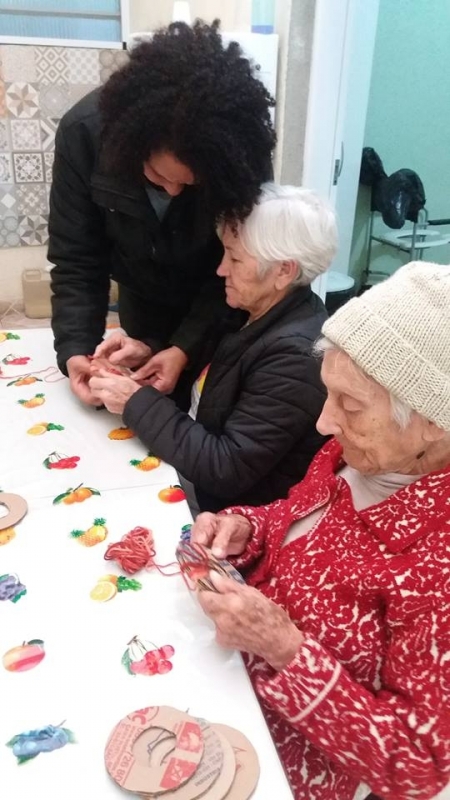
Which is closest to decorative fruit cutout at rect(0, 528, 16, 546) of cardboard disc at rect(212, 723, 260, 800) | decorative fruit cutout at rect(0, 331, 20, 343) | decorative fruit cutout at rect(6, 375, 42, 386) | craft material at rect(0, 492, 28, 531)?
craft material at rect(0, 492, 28, 531)

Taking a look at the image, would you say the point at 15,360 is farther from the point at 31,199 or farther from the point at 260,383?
the point at 31,199

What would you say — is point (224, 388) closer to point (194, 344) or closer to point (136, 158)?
point (194, 344)

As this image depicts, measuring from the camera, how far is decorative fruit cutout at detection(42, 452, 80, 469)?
1.34 metres

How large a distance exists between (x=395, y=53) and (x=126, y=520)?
4480 millimetres

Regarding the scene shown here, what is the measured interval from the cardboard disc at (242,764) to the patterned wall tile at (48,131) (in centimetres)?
269

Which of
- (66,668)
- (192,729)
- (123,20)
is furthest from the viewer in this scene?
(123,20)

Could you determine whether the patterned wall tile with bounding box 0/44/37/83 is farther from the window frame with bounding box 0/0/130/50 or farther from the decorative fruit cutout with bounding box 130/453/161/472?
the decorative fruit cutout with bounding box 130/453/161/472

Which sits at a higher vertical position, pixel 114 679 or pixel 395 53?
pixel 395 53

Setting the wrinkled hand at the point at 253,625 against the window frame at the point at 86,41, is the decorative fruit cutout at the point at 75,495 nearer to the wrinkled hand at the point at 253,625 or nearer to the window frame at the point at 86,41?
the wrinkled hand at the point at 253,625

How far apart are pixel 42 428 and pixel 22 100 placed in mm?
1896

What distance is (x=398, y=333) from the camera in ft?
2.85

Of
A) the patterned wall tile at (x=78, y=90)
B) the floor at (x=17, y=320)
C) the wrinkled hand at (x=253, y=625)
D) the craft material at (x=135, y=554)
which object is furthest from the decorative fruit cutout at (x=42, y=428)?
the patterned wall tile at (x=78, y=90)

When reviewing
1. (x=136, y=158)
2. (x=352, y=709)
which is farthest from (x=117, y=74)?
(x=352, y=709)

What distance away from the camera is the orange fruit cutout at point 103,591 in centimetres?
100
